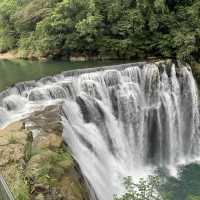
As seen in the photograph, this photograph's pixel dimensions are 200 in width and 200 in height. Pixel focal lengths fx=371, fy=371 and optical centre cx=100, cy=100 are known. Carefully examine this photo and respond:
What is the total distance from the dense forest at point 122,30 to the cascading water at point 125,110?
3582 millimetres

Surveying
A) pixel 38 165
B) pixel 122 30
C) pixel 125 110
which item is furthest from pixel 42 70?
pixel 38 165

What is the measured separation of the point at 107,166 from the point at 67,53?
490 inches

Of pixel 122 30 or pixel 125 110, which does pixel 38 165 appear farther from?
pixel 122 30

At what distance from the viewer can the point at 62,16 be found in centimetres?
2438

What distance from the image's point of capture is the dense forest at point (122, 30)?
20.3 metres

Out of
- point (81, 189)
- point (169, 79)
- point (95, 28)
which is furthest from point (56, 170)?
point (95, 28)

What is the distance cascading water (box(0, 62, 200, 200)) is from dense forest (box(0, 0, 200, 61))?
358 centimetres

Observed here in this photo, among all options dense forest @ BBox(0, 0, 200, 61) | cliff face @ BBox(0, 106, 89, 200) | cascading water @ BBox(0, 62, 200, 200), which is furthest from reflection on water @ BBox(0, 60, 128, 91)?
cliff face @ BBox(0, 106, 89, 200)

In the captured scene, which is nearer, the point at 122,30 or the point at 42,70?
the point at 42,70

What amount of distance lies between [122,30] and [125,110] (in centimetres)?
809

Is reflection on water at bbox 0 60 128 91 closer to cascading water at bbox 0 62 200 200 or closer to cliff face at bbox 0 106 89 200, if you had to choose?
cascading water at bbox 0 62 200 200

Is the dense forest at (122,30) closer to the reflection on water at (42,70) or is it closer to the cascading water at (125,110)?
the reflection on water at (42,70)

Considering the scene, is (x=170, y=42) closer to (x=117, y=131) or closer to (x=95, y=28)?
(x=95, y=28)

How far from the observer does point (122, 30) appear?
22.0 meters
